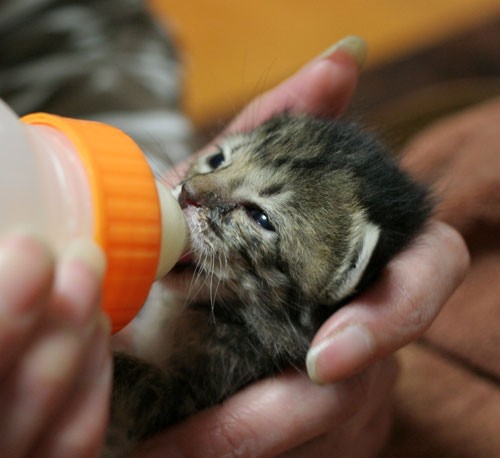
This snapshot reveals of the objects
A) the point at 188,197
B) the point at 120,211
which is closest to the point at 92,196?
the point at 120,211

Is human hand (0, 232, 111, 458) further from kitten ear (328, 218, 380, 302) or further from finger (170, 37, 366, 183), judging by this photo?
finger (170, 37, 366, 183)

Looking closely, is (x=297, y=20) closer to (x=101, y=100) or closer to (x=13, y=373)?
(x=101, y=100)

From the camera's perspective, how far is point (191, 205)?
1.00 meters

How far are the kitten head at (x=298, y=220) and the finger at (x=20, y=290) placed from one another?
0.47 metres

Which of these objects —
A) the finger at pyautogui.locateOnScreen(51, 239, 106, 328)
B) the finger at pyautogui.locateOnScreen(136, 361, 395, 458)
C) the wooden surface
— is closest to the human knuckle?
the finger at pyautogui.locateOnScreen(136, 361, 395, 458)

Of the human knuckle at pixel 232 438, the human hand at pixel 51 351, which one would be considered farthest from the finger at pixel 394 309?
the human hand at pixel 51 351

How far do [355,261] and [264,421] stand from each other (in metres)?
0.28

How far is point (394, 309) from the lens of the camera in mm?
954

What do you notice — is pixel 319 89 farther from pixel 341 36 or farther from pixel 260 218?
pixel 341 36

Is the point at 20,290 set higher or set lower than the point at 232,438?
higher

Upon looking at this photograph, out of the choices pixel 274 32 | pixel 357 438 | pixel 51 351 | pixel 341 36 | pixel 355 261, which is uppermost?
pixel 51 351

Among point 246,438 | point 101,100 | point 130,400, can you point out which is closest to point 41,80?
point 101,100

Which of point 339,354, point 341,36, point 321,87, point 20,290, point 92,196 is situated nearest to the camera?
point 20,290

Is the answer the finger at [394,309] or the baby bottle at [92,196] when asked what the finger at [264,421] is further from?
the baby bottle at [92,196]
